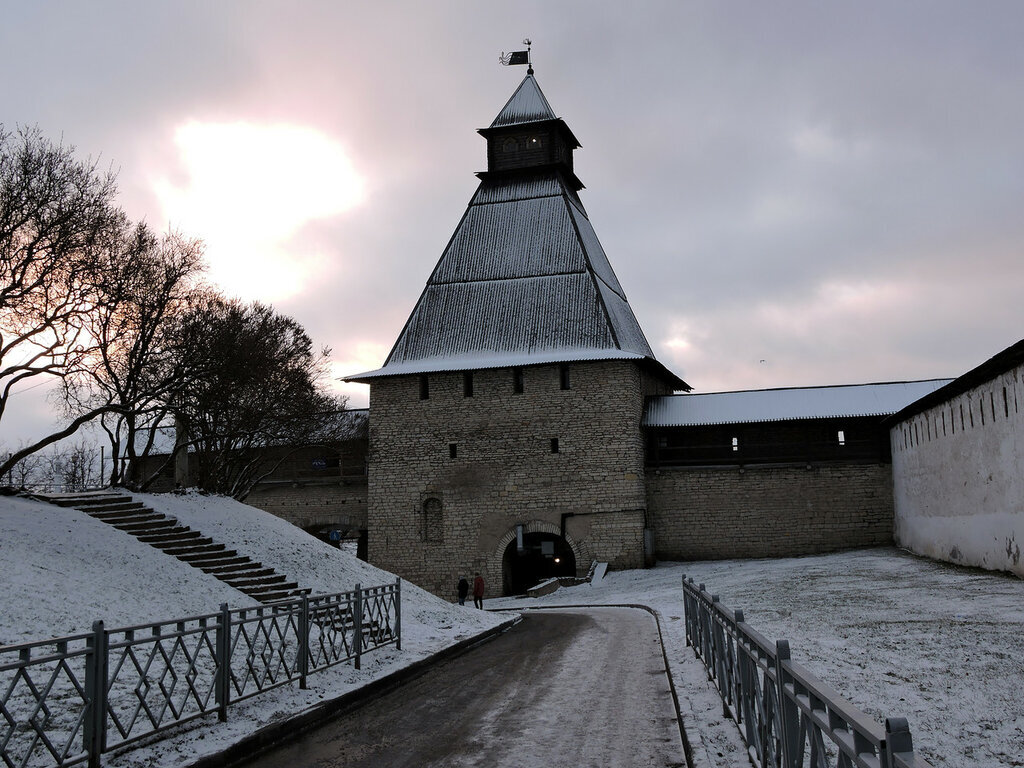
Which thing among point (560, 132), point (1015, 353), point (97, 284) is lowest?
point (1015, 353)

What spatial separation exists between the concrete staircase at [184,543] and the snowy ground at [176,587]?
1.47ft

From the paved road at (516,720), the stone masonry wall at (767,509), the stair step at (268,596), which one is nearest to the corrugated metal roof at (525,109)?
the stone masonry wall at (767,509)

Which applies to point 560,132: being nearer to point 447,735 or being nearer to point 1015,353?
point 1015,353

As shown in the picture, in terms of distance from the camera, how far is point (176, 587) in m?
12.0

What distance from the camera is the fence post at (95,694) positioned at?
553cm

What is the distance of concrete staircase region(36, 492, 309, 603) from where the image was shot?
13.8 metres

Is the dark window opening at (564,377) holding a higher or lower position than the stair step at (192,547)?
higher

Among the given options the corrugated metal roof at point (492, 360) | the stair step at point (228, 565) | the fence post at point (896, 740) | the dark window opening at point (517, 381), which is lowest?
the stair step at point (228, 565)

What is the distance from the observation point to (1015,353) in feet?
47.4

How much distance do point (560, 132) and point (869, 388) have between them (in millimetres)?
14648

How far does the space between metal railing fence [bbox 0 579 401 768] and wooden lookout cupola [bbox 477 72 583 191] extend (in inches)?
971

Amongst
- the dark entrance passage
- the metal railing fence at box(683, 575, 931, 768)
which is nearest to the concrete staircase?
the metal railing fence at box(683, 575, 931, 768)

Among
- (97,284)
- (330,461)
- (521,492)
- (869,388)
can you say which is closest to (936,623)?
(97,284)

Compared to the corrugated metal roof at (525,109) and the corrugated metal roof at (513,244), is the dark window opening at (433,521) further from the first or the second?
the corrugated metal roof at (525,109)
